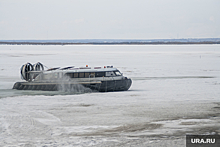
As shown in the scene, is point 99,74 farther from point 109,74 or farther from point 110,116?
point 110,116

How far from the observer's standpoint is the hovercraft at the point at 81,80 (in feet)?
71.3

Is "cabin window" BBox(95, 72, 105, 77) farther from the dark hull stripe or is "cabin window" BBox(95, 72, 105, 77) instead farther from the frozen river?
the frozen river

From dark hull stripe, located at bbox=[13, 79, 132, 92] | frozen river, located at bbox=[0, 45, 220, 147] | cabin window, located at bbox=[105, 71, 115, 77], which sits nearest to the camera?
frozen river, located at bbox=[0, 45, 220, 147]

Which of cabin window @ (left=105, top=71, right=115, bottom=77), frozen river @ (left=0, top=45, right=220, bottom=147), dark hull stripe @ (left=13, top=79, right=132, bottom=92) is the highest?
cabin window @ (left=105, top=71, right=115, bottom=77)

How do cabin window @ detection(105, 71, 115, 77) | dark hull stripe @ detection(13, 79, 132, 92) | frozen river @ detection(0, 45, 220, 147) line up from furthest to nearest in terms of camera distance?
cabin window @ detection(105, 71, 115, 77) < dark hull stripe @ detection(13, 79, 132, 92) < frozen river @ detection(0, 45, 220, 147)

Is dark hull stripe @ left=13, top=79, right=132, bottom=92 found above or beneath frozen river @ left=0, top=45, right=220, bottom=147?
above

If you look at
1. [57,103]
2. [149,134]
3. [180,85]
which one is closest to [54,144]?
[149,134]

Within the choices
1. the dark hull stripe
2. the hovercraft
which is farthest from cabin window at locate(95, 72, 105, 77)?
the dark hull stripe

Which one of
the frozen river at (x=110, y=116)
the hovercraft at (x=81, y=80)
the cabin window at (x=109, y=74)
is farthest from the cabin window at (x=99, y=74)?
the frozen river at (x=110, y=116)

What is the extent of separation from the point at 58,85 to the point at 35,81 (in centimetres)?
182

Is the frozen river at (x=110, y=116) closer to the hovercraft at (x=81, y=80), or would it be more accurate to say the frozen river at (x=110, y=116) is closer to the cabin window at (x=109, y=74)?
the hovercraft at (x=81, y=80)

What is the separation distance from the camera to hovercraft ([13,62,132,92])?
71.3ft

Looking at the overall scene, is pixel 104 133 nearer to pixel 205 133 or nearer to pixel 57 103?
pixel 205 133

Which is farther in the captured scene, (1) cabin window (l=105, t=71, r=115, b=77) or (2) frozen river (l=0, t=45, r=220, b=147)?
(1) cabin window (l=105, t=71, r=115, b=77)
